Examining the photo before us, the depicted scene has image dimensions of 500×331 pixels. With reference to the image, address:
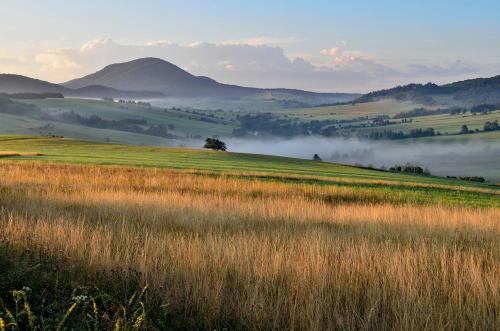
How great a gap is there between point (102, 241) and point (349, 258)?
3.99 metres

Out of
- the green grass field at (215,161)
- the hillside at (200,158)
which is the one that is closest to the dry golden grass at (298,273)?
the green grass field at (215,161)

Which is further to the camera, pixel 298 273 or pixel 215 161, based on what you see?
pixel 215 161

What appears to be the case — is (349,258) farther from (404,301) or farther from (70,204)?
(70,204)

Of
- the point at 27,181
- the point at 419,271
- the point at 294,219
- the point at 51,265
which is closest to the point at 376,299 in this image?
the point at 419,271

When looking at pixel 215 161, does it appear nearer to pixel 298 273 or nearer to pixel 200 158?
pixel 200 158

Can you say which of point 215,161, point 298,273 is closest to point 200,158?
point 215,161

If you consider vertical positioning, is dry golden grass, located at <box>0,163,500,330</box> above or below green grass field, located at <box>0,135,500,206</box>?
above

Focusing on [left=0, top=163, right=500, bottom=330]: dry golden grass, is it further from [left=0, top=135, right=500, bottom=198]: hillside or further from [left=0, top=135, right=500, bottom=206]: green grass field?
[left=0, top=135, right=500, bottom=198]: hillside

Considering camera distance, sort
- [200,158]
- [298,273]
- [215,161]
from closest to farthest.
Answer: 1. [298,273]
2. [215,161]
3. [200,158]

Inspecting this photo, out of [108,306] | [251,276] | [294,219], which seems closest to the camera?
[108,306]

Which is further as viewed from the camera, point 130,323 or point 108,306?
point 108,306

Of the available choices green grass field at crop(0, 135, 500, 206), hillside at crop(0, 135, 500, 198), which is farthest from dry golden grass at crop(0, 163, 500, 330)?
hillside at crop(0, 135, 500, 198)

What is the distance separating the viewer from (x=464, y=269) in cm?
753

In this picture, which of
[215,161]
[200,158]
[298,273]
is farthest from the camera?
[200,158]
